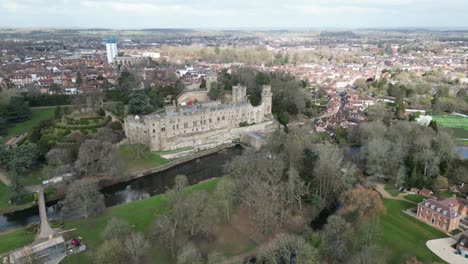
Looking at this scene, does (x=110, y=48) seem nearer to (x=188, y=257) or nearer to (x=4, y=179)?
(x=4, y=179)

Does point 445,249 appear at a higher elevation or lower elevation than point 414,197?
lower

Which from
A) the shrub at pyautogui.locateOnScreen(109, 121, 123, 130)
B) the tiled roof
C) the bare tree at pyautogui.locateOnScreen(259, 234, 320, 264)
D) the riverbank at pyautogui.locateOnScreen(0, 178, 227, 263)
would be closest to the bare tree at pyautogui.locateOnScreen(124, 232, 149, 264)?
the riverbank at pyautogui.locateOnScreen(0, 178, 227, 263)

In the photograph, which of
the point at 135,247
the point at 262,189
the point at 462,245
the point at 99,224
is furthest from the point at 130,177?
the point at 462,245

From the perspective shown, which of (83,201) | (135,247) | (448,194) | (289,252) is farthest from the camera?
(448,194)

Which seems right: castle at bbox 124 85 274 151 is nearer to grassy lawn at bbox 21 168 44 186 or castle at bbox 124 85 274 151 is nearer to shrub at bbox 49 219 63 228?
grassy lawn at bbox 21 168 44 186

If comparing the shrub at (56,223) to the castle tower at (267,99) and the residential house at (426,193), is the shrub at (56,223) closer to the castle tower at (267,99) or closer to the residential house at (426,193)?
the residential house at (426,193)
